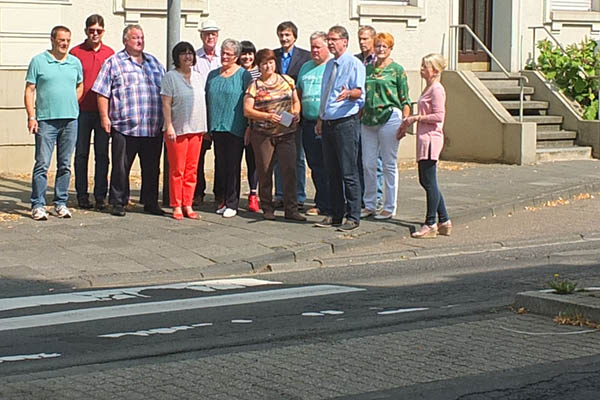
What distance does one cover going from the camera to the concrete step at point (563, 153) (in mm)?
19516

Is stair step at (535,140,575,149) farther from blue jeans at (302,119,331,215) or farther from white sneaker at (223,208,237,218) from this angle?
white sneaker at (223,208,237,218)

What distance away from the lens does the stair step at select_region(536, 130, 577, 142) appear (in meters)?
20.2

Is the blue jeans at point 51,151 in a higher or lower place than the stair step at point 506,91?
lower

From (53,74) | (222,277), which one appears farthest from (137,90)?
(222,277)

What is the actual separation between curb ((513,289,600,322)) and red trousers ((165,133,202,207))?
5443 millimetres

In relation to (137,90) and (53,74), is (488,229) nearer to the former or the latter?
(137,90)

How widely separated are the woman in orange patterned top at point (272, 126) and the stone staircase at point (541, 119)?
740 cm

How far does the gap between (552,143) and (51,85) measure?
1015cm

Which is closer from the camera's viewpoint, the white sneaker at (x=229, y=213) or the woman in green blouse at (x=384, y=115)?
the woman in green blouse at (x=384, y=115)

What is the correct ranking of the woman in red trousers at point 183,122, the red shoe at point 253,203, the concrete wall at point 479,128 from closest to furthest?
the woman in red trousers at point 183,122, the red shoe at point 253,203, the concrete wall at point 479,128

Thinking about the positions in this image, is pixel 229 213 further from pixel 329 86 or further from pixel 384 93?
pixel 384 93

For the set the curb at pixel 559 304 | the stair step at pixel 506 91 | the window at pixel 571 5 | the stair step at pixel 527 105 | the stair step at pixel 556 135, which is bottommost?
the curb at pixel 559 304

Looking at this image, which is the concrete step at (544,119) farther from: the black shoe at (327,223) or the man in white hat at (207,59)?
the black shoe at (327,223)

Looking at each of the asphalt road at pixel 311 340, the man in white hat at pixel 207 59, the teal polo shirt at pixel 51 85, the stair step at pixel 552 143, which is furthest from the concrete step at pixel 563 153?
the teal polo shirt at pixel 51 85
